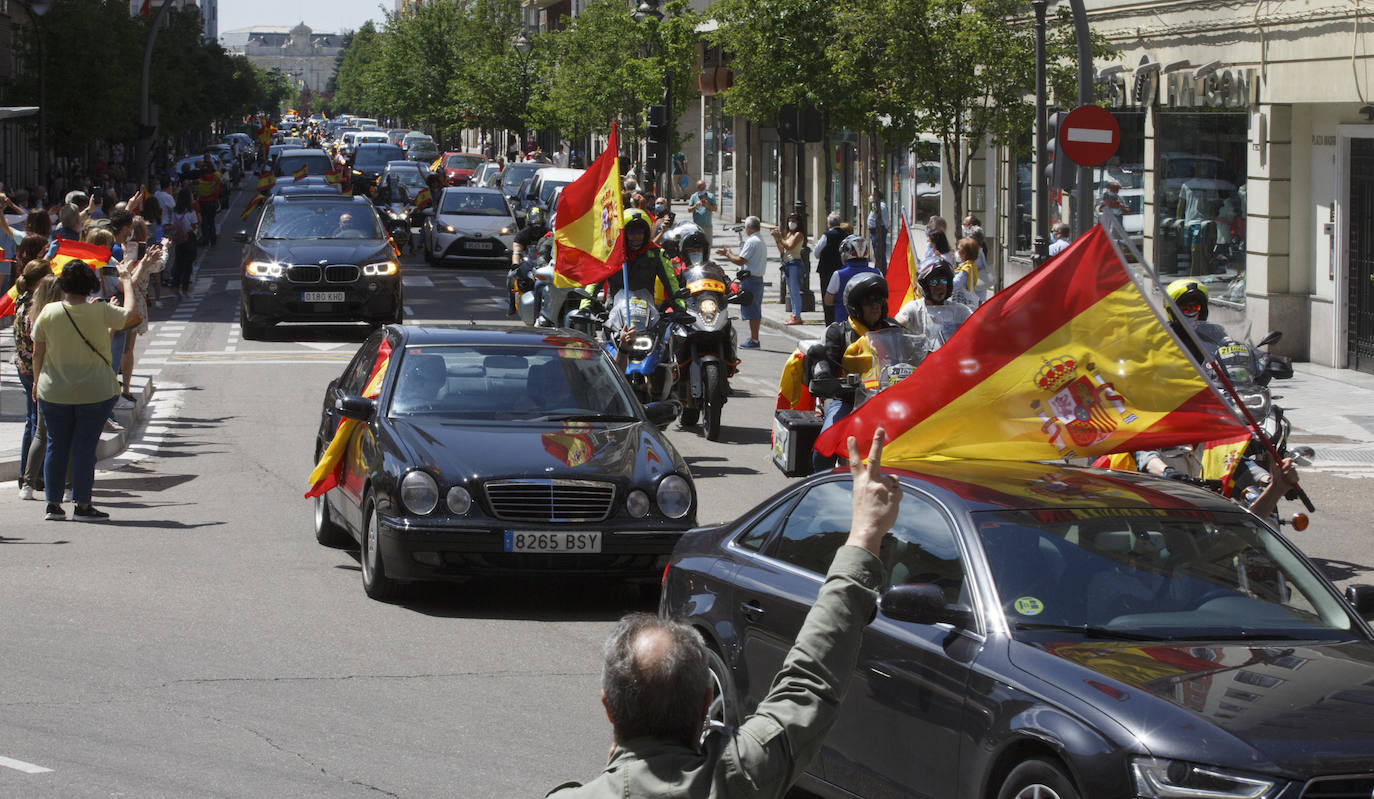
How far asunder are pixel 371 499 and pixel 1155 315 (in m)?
4.51

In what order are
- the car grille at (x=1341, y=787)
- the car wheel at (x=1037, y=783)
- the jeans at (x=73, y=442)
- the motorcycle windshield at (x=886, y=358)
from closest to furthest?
the car grille at (x=1341, y=787) → the car wheel at (x=1037, y=783) → the motorcycle windshield at (x=886, y=358) → the jeans at (x=73, y=442)

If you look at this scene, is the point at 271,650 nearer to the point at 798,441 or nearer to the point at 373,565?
the point at 373,565

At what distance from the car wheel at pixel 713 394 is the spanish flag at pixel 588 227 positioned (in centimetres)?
130

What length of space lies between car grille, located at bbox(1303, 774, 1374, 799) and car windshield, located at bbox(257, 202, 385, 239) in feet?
72.3

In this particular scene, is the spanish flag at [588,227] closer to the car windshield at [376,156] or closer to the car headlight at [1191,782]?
the car headlight at [1191,782]

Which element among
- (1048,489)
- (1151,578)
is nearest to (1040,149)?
(1048,489)

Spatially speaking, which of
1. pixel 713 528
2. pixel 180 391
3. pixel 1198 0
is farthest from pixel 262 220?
pixel 713 528

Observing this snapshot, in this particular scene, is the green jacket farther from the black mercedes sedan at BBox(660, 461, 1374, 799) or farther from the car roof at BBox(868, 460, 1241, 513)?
the car roof at BBox(868, 460, 1241, 513)

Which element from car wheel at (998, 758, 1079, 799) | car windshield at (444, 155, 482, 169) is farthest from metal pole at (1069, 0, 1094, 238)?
car windshield at (444, 155, 482, 169)

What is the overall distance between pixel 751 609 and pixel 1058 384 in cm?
157

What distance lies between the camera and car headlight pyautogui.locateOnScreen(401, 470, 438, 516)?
9570 mm

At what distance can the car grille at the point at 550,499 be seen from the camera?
9.59 meters

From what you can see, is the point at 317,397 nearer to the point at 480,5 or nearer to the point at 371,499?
the point at 371,499

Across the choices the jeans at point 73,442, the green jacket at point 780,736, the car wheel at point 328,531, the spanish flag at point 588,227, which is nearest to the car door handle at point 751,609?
the green jacket at point 780,736
